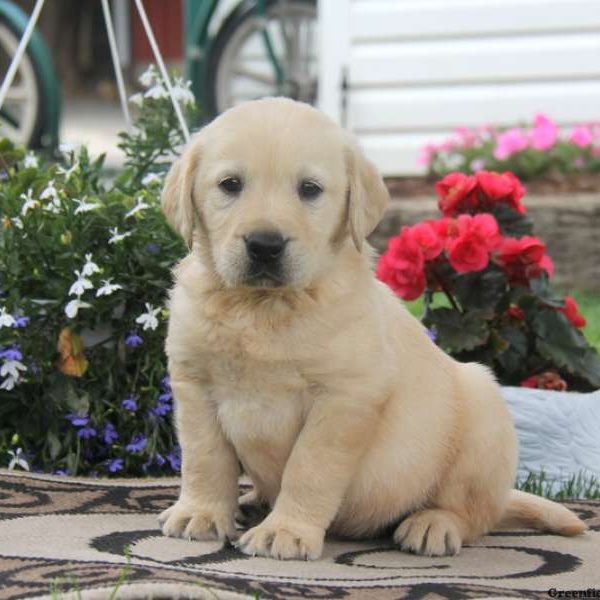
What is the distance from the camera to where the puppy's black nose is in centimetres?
314

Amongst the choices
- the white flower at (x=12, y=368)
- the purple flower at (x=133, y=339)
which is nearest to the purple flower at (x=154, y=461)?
the purple flower at (x=133, y=339)

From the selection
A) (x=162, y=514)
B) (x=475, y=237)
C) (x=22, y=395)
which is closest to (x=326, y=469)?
(x=162, y=514)

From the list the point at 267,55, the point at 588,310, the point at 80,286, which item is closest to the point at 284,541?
the point at 80,286

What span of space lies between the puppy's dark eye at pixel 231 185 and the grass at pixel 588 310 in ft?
11.0

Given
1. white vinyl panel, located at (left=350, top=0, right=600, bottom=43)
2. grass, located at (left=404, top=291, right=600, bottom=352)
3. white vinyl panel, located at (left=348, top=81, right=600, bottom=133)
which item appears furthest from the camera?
white vinyl panel, located at (left=348, top=81, right=600, bottom=133)

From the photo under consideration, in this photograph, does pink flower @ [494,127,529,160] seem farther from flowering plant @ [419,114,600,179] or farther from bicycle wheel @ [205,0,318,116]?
bicycle wheel @ [205,0,318,116]

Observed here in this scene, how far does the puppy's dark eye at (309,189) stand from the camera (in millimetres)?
3266

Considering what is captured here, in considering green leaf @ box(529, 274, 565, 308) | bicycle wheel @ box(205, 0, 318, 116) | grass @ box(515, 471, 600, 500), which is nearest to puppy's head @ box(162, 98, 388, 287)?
grass @ box(515, 471, 600, 500)

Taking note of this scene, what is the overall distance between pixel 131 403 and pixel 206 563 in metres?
1.33

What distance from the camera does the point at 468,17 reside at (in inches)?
349

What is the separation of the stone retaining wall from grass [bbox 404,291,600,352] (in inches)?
5.5

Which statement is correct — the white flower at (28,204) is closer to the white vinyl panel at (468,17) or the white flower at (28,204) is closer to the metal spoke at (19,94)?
the white vinyl panel at (468,17)

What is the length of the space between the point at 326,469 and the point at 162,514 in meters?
0.55

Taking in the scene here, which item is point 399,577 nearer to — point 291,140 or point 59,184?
point 291,140
